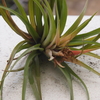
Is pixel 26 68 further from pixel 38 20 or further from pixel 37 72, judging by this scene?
pixel 38 20

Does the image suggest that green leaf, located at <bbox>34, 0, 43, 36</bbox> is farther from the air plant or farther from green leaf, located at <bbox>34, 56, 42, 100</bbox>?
green leaf, located at <bbox>34, 56, 42, 100</bbox>

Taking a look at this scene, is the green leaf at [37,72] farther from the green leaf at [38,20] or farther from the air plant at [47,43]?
the green leaf at [38,20]

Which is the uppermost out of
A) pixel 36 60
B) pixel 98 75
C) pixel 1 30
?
pixel 1 30

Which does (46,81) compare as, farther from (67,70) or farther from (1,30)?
(1,30)

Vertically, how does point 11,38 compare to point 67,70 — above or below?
above

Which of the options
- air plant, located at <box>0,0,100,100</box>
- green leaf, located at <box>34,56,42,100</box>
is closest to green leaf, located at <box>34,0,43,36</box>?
air plant, located at <box>0,0,100,100</box>

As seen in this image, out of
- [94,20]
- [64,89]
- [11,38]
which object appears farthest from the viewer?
[94,20]

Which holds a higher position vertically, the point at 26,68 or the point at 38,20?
the point at 38,20

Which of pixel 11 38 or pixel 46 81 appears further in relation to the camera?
pixel 11 38

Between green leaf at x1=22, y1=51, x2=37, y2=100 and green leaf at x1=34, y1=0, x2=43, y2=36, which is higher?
green leaf at x1=34, y1=0, x2=43, y2=36

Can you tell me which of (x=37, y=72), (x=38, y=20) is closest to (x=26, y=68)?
(x=37, y=72)

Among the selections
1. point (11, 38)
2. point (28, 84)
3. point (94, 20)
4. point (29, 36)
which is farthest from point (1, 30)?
point (94, 20)
